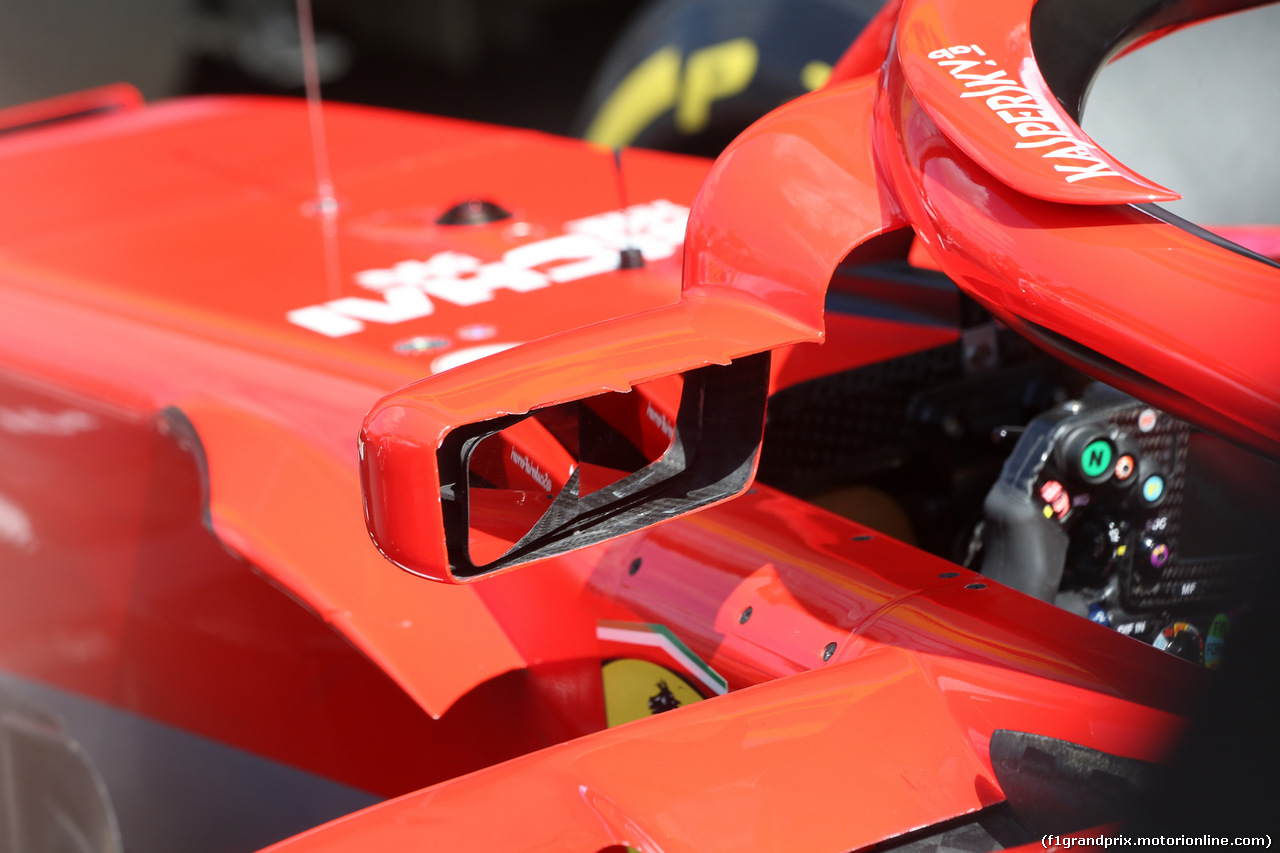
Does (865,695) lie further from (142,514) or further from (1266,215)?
(142,514)

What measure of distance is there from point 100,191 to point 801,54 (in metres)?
1.28

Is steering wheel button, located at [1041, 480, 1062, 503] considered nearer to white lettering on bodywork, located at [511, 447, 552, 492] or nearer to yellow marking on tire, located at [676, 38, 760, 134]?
white lettering on bodywork, located at [511, 447, 552, 492]

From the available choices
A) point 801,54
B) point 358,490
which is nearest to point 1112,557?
point 358,490

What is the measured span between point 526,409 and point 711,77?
74.2 inches

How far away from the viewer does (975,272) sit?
39.1 inches

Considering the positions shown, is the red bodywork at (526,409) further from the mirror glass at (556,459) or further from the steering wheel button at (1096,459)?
the steering wheel button at (1096,459)

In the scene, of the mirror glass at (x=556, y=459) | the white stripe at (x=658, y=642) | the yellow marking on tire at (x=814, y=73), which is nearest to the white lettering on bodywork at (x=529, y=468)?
the mirror glass at (x=556, y=459)

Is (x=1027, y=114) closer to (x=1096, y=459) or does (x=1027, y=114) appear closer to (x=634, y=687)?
(x=1096, y=459)

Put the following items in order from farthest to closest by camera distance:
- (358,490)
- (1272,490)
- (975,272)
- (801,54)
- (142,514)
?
(801,54)
(142,514)
(358,490)
(975,272)
(1272,490)

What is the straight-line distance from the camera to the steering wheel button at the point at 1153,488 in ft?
4.37

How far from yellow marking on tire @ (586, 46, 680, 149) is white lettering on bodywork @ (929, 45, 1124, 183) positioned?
Answer: 1747 mm

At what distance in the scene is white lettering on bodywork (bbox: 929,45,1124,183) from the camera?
3.11 ft

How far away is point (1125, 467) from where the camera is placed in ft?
4.29

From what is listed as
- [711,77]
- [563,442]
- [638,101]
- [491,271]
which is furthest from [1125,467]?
[638,101]
